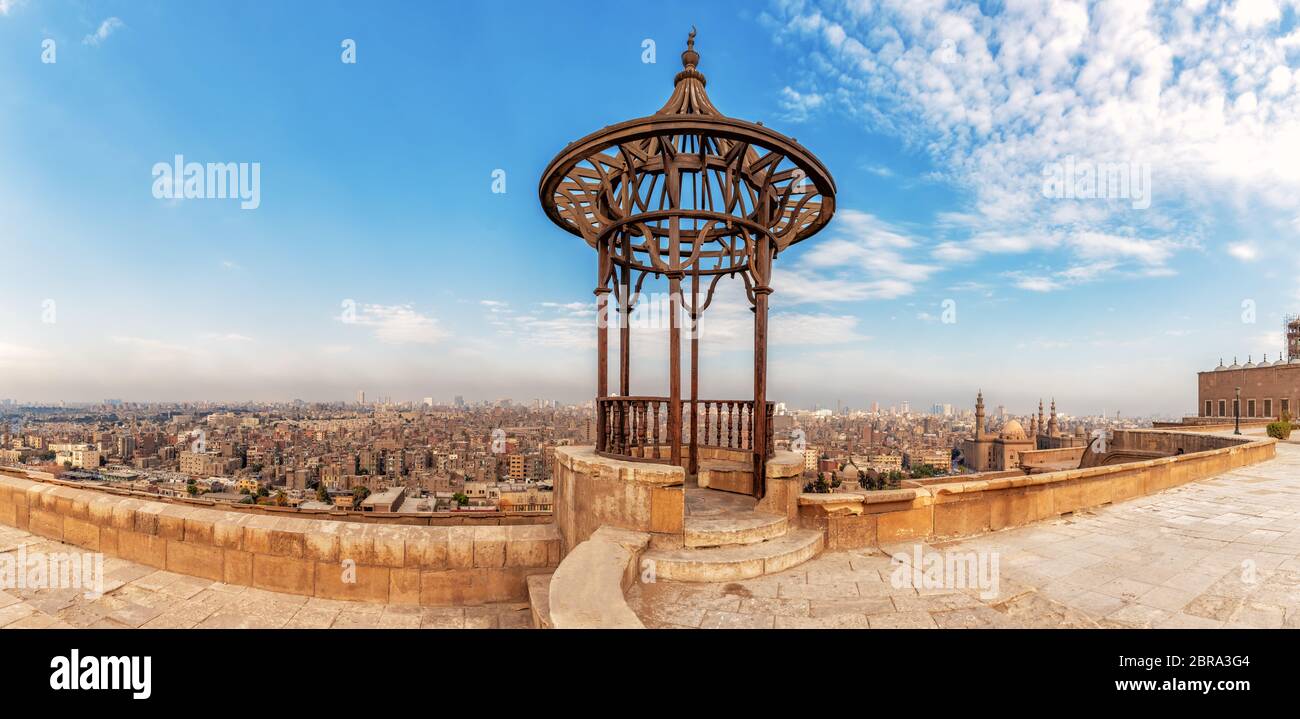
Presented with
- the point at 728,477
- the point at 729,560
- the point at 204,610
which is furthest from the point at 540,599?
the point at 204,610

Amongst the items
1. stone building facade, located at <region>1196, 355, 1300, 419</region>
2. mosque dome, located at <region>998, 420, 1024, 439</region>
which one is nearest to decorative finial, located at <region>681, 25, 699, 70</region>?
stone building facade, located at <region>1196, 355, 1300, 419</region>

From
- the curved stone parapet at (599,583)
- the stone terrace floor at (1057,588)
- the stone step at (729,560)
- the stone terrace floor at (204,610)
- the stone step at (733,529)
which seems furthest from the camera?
the stone step at (733,529)

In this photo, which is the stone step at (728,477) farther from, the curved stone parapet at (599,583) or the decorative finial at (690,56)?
the decorative finial at (690,56)

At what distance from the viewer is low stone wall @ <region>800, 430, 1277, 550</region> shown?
209 inches

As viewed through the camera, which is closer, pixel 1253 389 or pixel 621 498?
pixel 621 498

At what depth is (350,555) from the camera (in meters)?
5.09

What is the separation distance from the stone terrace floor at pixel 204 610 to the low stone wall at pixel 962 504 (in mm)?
3191

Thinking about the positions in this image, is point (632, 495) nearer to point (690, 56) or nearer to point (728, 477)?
point (728, 477)

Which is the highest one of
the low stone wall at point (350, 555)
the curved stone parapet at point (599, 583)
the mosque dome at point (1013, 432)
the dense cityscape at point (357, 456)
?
the curved stone parapet at point (599, 583)

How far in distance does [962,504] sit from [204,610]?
25.3ft

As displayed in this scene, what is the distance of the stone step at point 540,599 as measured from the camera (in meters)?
3.40

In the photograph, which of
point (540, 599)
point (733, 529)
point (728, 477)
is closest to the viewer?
point (540, 599)

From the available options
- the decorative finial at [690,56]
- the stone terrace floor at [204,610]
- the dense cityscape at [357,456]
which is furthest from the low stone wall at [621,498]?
the dense cityscape at [357,456]
